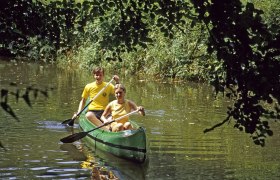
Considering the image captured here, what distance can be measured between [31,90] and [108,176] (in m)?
6.23

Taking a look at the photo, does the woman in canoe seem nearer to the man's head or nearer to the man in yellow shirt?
the man in yellow shirt

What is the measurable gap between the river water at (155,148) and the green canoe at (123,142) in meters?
0.14

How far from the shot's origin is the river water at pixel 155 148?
9.74 meters

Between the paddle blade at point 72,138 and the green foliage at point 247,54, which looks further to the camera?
the paddle blade at point 72,138

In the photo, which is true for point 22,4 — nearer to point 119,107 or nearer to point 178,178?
point 178,178

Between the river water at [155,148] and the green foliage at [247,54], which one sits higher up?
the green foliage at [247,54]

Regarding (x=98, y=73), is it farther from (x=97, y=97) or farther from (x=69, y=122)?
(x=69, y=122)

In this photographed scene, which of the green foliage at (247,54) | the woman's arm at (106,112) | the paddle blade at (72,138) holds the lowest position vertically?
the paddle blade at (72,138)

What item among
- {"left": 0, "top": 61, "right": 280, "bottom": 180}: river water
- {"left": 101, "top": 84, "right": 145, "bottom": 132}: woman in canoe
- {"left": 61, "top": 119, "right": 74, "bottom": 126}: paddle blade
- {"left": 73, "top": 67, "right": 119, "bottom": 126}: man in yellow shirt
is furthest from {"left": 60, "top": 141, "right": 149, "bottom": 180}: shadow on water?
{"left": 61, "top": 119, "right": 74, "bottom": 126}: paddle blade

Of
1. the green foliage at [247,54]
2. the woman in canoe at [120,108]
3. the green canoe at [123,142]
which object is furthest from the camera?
the woman in canoe at [120,108]

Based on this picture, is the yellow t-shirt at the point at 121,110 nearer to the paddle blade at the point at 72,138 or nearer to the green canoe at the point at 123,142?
the green canoe at the point at 123,142

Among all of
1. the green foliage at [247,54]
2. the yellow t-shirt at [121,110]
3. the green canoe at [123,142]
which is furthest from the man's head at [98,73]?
the green foliage at [247,54]

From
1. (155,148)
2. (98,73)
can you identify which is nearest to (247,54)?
(155,148)

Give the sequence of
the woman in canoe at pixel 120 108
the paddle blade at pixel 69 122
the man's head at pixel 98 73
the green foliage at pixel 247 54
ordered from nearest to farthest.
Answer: the green foliage at pixel 247 54 → the woman in canoe at pixel 120 108 → the man's head at pixel 98 73 → the paddle blade at pixel 69 122
